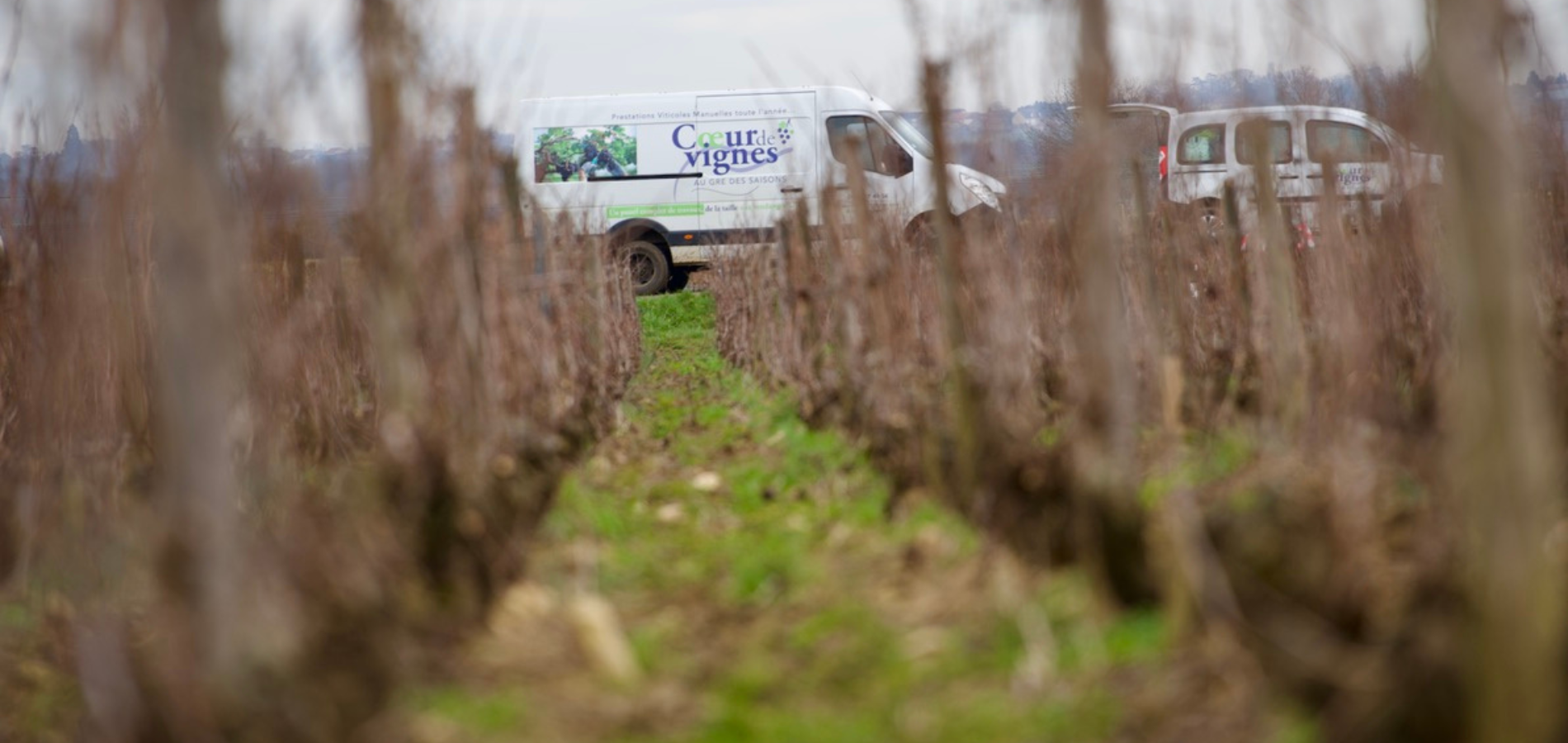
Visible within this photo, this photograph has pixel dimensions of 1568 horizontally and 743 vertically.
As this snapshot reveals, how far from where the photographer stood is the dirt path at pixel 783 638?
3.39 m

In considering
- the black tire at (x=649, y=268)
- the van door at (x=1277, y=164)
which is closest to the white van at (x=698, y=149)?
the black tire at (x=649, y=268)

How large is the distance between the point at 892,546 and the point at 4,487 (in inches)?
103

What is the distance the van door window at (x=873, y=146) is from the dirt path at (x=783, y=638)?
432 inches

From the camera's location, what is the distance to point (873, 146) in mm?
16766

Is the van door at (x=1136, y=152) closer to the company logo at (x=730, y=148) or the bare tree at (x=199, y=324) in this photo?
the bare tree at (x=199, y=324)

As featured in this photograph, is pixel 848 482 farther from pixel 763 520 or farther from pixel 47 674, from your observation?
pixel 47 674

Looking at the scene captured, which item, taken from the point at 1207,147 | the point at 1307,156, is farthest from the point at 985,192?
the point at 1207,147

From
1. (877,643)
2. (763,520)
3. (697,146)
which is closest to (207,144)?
(877,643)

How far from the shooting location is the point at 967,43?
18.5 ft

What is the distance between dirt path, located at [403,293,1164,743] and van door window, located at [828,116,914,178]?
11.0 m

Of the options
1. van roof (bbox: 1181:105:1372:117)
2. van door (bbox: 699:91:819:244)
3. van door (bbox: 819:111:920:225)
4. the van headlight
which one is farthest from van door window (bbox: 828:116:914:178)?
van roof (bbox: 1181:105:1372:117)

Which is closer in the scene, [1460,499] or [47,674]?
[1460,499]

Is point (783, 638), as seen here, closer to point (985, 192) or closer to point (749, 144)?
point (985, 192)

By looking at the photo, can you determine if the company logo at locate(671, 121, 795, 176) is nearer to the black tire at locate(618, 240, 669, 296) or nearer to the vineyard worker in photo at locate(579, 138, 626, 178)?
the vineyard worker in photo at locate(579, 138, 626, 178)
